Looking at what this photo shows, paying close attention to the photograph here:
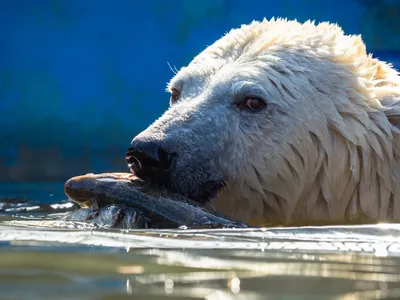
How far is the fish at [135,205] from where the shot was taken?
8.18ft

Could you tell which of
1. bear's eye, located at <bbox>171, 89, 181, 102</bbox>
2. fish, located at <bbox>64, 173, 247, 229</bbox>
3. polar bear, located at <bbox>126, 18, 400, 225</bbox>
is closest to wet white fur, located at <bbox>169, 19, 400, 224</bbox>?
polar bear, located at <bbox>126, 18, 400, 225</bbox>

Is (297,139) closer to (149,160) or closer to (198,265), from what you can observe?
(149,160)

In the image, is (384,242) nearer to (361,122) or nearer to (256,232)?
(256,232)

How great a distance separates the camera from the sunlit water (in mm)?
1046

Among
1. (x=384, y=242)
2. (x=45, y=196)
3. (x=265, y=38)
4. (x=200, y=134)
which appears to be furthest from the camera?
(x=45, y=196)

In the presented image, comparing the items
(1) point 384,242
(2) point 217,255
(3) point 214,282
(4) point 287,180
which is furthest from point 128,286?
(4) point 287,180

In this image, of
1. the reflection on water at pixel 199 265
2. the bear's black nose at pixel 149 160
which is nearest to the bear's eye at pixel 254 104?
the bear's black nose at pixel 149 160

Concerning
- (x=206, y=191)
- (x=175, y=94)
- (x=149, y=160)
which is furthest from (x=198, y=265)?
(x=175, y=94)

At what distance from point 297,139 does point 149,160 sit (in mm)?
759

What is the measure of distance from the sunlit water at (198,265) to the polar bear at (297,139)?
1297mm

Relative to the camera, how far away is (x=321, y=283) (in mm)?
1132

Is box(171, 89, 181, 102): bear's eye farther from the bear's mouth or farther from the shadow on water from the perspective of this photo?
the shadow on water

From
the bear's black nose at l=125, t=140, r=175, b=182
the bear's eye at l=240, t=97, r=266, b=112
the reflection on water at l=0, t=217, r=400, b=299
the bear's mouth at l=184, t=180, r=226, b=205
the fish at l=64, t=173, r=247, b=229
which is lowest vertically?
the reflection on water at l=0, t=217, r=400, b=299

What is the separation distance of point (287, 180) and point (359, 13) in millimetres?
6346
